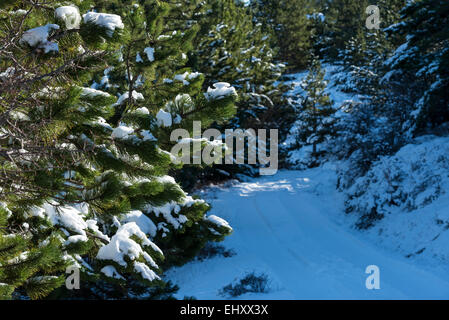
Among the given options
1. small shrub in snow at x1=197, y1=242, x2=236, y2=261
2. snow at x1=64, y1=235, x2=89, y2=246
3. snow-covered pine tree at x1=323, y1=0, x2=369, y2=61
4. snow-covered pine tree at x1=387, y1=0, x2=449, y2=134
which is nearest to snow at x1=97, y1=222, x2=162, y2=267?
snow at x1=64, y1=235, x2=89, y2=246

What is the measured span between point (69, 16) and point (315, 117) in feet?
70.9

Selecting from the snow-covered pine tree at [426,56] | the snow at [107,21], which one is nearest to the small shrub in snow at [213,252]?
the snow-covered pine tree at [426,56]

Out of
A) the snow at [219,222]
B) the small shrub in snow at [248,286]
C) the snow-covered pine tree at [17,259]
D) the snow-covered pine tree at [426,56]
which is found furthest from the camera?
the snow-covered pine tree at [426,56]

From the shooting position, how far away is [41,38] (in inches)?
102

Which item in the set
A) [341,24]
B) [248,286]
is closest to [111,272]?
[248,286]

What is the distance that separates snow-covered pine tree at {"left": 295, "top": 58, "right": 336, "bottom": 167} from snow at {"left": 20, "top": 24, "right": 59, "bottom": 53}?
20365 mm

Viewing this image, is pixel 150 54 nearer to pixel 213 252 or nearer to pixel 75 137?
pixel 75 137

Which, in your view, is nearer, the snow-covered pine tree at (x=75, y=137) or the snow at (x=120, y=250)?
the snow-covered pine tree at (x=75, y=137)

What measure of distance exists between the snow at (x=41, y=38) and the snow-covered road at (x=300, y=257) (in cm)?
555

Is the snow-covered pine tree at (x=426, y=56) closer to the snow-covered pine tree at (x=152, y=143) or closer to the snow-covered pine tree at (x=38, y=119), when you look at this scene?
A: the snow-covered pine tree at (x=152, y=143)

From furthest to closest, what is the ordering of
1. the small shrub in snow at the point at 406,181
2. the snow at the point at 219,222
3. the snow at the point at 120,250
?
the small shrub in snow at the point at 406,181 < the snow at the point at 219,222 < the snow at the point at 120,250

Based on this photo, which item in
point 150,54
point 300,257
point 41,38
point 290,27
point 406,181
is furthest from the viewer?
point 290,27

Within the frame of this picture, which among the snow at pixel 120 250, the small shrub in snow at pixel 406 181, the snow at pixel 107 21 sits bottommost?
the small shrub in snow at pixel 406 181

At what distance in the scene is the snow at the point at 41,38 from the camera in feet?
8.50
